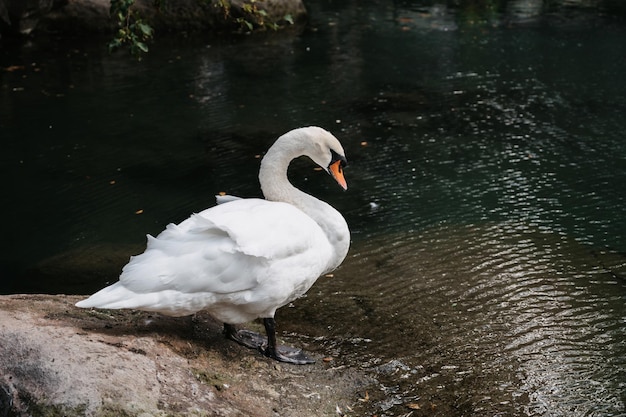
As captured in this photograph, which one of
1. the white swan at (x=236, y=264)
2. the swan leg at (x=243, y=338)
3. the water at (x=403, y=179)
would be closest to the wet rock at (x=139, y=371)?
the swan leg at (x=243, y=338)

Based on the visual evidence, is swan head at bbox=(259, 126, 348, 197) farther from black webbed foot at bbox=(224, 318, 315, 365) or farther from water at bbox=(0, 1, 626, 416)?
water at bbox=(0, 1, 626, 416)

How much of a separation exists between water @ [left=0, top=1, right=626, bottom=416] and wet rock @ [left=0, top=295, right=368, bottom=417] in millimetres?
430

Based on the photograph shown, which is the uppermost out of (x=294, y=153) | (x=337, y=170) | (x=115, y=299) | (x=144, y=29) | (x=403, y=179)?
(x=144, y=29)

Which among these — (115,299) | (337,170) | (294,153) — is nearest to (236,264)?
(115,299)

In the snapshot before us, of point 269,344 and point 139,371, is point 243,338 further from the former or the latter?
point 139,371

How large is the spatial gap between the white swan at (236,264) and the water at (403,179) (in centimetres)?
71

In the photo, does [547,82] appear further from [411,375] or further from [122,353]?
[122,353]

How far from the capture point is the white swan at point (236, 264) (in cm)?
427

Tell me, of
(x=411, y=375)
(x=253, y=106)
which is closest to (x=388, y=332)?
(x=411, y=375)

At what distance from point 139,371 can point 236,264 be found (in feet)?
2.53

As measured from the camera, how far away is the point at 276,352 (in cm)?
485

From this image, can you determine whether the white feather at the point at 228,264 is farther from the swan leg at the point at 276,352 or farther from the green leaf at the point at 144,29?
the green leaf at the point at 144,29

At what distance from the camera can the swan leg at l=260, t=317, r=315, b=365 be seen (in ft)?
15.8

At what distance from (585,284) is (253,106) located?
20.9 feet
